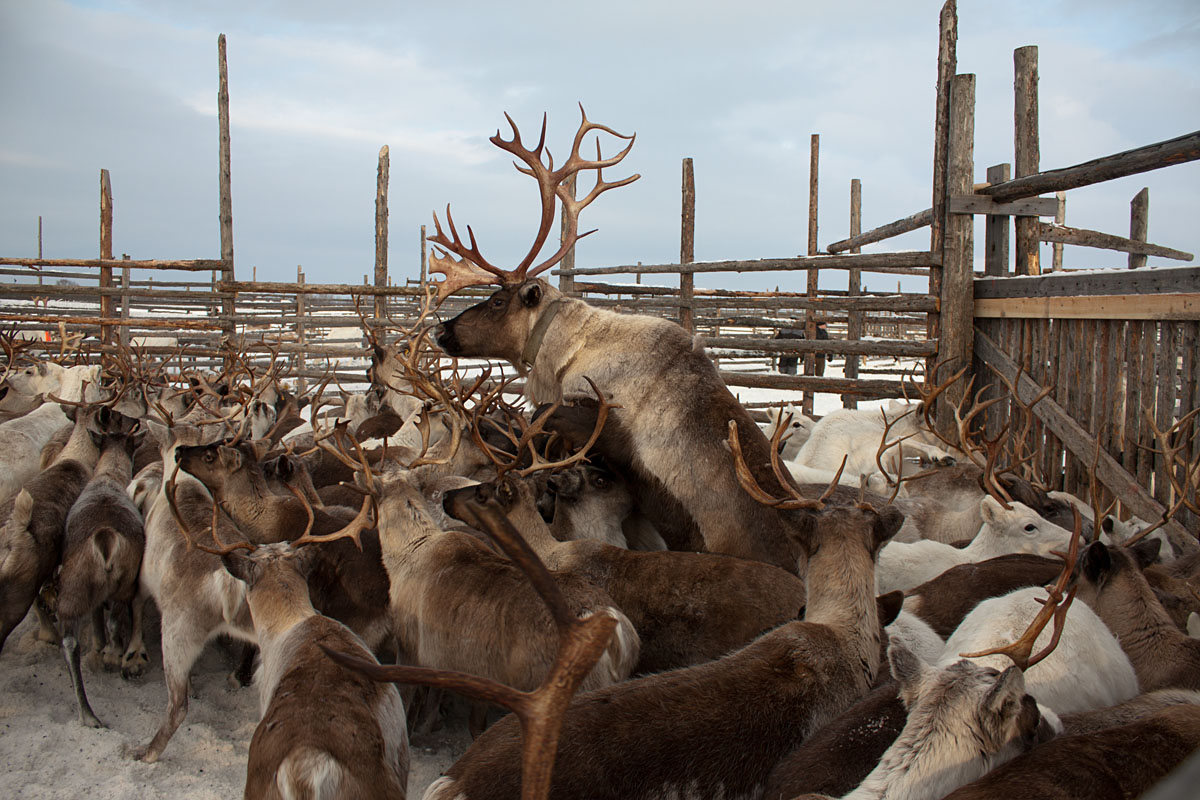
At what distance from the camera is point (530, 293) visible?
450 cm

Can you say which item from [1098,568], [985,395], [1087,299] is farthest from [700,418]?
[985,395]

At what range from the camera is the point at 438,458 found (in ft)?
13.4

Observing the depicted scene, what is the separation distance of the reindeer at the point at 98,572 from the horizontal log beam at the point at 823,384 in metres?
5.04

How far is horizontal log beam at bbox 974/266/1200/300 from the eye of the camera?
4051mm

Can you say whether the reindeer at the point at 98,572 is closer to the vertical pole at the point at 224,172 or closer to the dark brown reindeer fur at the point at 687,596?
the dark brown reindeer fur at the point at 687,596

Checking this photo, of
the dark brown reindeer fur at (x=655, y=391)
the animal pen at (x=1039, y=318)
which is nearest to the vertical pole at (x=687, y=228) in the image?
the animal pen at (x=1039, y=318)

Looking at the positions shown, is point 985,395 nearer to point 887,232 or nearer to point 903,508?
point 903,508

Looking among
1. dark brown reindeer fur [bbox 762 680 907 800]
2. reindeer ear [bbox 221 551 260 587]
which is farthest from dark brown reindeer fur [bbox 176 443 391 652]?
dark brown reindeer fur [bbox 762 680 907 800]

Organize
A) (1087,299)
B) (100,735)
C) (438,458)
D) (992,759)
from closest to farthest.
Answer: (992,759) < (100,735) < (438,458) < (1087,299)

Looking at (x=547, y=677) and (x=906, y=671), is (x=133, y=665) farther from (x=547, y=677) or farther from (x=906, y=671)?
(x=906, y=671)

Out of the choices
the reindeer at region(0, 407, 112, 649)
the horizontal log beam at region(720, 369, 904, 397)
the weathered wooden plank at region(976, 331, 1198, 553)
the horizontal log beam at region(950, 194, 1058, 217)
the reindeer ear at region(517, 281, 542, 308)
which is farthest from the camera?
the horizontal log beam at region(720, 369, 904, 397)

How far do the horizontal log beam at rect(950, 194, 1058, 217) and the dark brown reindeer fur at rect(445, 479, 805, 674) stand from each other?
12.4 ft

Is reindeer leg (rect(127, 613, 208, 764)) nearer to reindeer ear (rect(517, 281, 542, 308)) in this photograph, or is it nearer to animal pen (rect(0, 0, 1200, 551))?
reindeer ear (rect(517, 281, 542, 308))

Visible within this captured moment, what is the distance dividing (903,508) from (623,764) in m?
3.34
